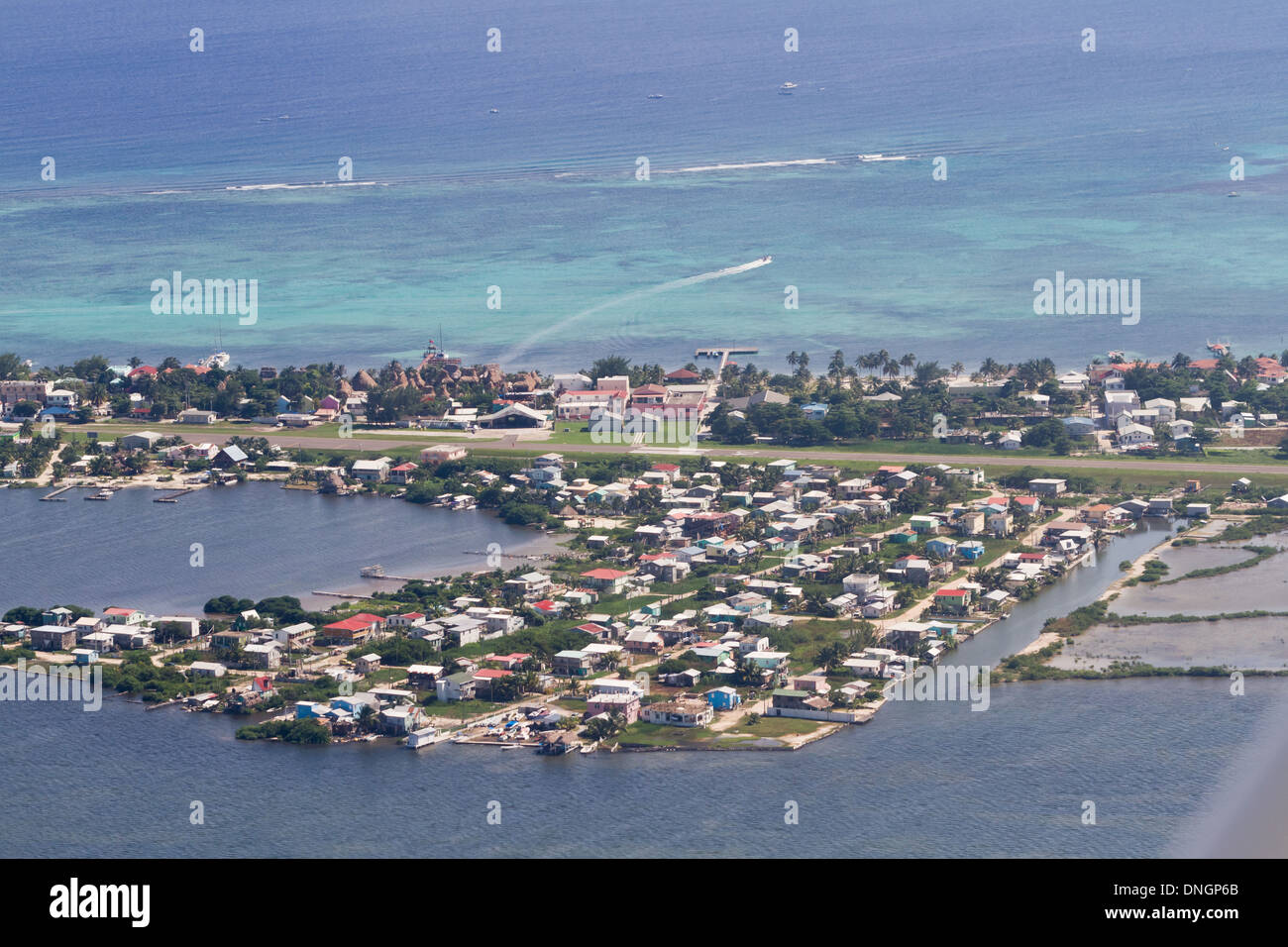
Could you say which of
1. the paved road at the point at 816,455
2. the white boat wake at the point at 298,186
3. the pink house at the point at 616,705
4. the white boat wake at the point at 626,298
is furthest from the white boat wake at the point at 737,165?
Result: the pink house at the point at 616,705

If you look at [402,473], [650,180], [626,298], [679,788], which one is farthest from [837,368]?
[650,180]

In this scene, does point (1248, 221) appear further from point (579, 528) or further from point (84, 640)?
point (84, 640)

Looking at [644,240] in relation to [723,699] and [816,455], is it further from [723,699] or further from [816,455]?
[723,699]

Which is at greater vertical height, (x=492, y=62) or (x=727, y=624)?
(x=492, y=62)

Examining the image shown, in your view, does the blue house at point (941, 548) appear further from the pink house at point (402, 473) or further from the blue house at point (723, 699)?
the pink house at point (402, 473)

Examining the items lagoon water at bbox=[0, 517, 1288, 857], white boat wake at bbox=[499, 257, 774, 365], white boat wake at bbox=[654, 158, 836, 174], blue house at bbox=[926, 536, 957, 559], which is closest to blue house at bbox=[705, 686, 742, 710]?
lagoon water at bbox=[0, 517, 1288, 857]

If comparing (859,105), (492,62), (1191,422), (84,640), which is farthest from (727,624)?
(492,62)

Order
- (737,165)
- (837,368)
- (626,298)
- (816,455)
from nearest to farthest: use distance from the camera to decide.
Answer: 1. (816,455)
2. (837,368)
3. (626,298)
4. (737,165)
